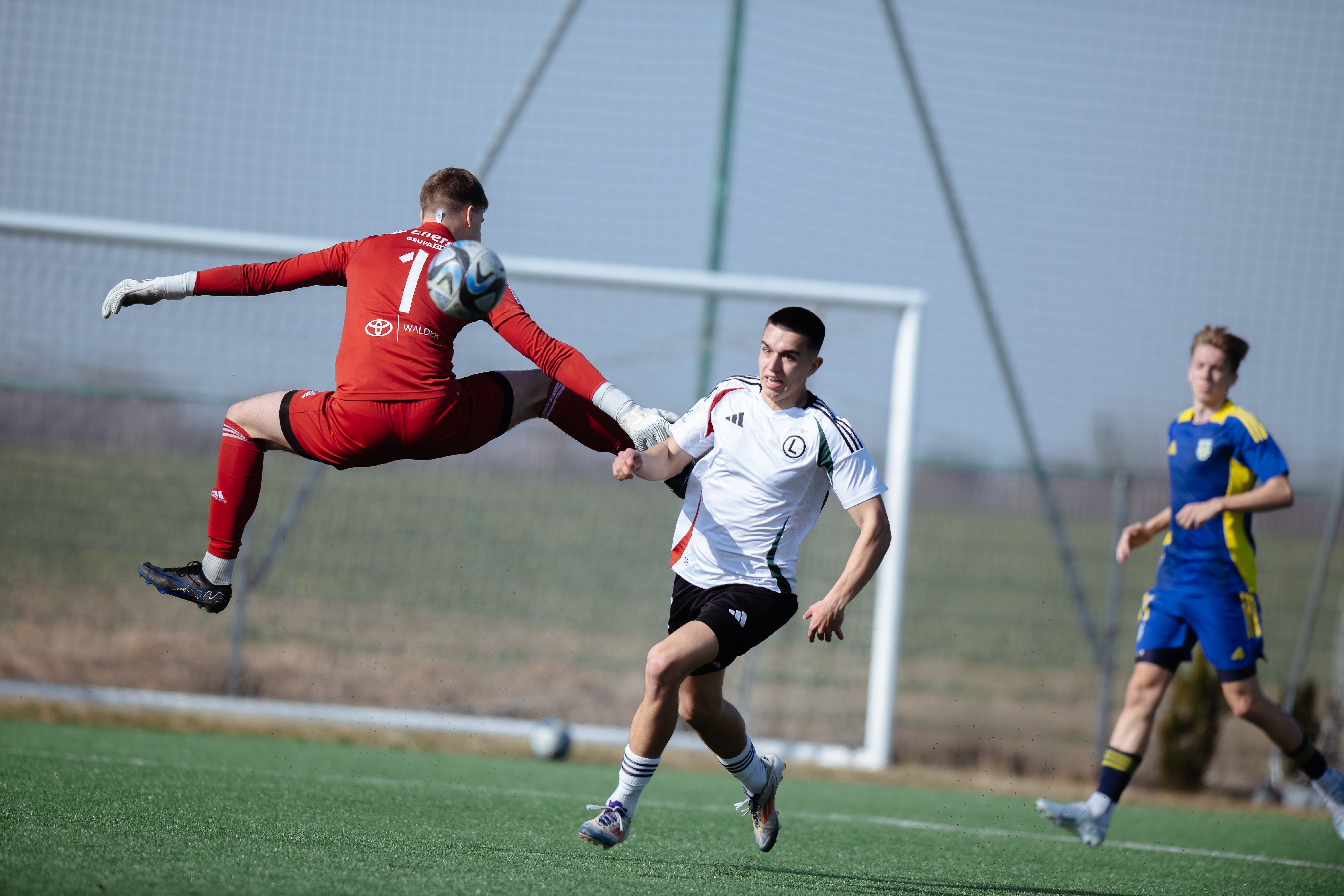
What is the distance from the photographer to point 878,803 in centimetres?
748

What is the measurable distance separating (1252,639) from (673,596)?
10.1ft

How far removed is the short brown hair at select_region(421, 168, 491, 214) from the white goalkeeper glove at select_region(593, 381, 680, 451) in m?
1.05

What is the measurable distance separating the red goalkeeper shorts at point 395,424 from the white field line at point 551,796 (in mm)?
2537

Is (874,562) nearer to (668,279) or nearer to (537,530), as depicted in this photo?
(668,279)

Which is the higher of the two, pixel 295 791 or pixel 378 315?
pixel 378 315

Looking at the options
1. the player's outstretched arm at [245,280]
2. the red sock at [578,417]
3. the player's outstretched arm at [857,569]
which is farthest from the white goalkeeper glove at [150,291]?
the player's outstretched arm at [857,569]

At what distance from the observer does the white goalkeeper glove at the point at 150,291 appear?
16.6 feet

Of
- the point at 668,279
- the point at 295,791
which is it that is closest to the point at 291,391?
the point at 295,791

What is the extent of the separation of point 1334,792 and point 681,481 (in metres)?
3.80

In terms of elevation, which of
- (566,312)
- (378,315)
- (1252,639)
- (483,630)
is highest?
(566,312)

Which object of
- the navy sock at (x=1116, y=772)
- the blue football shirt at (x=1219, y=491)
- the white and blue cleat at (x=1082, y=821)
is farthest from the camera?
the blue football shirt at (x=1219, y=491)

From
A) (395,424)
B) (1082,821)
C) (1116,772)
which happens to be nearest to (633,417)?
(395,424)

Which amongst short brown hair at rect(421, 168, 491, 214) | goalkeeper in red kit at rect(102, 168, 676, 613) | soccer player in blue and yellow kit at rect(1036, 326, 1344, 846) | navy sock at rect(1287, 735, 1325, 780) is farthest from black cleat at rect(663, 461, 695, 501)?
navy sock at rect(1287, 735, 1325, 780)

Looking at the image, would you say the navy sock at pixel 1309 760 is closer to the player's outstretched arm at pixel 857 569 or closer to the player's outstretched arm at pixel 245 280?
the player's outstretched arm at pixel 857 569
